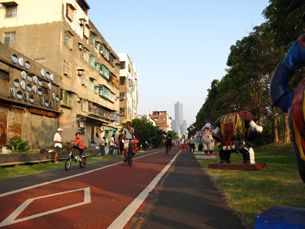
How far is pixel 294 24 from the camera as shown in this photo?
10.7 m

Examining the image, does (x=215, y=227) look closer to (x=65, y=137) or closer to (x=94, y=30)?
(x=65, y=137)

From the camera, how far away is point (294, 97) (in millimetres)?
2240

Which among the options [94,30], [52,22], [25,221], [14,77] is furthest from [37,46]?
[25,221]

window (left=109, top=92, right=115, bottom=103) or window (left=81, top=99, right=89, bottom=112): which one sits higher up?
window (left=109, top=92, right=115, bottom=103)

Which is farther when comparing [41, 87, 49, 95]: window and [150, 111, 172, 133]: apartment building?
[150, 111, 172, 133]: apartment building

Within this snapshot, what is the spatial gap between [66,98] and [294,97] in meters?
26.5

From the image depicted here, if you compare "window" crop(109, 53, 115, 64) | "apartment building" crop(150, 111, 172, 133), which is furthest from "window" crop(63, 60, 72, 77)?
"apartment building" crop(150, 111, 172, 133)

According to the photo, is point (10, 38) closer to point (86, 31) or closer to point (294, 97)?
point (86, 31)

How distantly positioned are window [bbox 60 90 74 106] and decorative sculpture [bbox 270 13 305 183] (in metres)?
25.0

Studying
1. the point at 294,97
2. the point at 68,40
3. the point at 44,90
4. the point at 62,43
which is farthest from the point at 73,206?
the point at 68,40

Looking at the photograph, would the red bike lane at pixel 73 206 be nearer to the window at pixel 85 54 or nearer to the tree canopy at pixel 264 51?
the tree canopy at pixel 264 51

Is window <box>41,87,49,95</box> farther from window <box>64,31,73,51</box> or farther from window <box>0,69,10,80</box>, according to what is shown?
window <box>64,31,73,51</box>

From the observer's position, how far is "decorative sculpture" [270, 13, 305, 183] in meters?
2.16

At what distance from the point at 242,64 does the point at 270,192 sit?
16.1 metres
